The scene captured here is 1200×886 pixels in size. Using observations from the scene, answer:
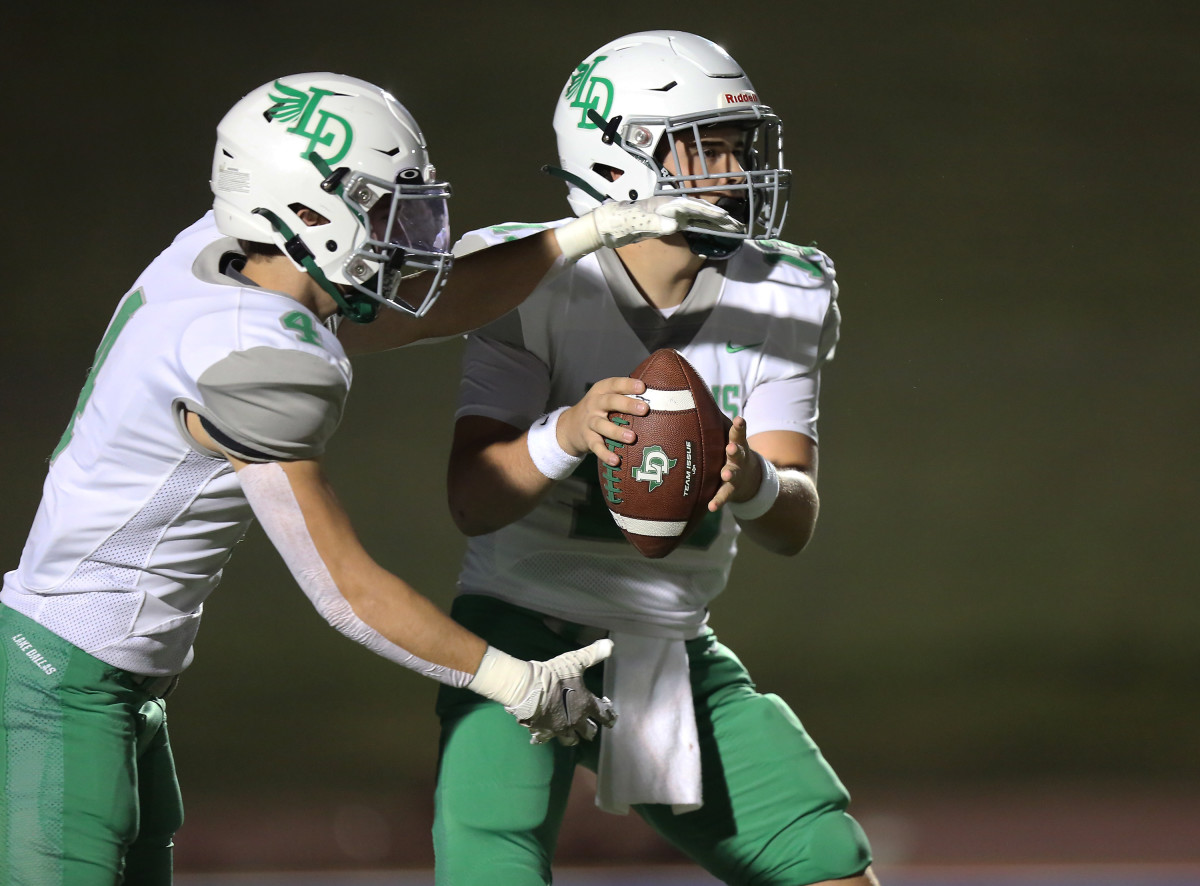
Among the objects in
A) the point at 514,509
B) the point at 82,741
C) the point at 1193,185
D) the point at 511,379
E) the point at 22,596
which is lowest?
the point at 82,741

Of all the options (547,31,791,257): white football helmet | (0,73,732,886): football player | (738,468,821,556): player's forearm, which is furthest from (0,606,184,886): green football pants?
(547,31,791,257): white football helmet

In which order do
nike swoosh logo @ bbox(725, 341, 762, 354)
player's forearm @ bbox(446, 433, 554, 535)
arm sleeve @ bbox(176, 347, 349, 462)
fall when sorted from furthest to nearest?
nike swoosh logo @ bbox(725, 341, 762, 354) → player's forearm @ bbox(446, 433, 554, 535) → arm sleeve @ bbox(176, 347, 349, 462)

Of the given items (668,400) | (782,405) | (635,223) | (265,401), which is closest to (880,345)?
(782,405)

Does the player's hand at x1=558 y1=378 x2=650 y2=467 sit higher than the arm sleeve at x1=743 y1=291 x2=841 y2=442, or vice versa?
the arm sleeve at x1=743 y1=291 x2=841 y2=442

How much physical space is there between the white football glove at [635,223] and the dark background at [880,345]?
2.37 meters

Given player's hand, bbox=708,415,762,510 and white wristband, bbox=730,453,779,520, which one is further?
white wristband, bbox=730,453,779,520

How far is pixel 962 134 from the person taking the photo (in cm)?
465

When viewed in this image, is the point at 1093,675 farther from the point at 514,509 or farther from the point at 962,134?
the point at 514,509

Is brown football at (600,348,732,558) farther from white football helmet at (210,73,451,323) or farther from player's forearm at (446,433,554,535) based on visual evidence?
white football helmet at (210,73,451,323)

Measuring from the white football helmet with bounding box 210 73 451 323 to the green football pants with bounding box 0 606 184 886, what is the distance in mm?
573

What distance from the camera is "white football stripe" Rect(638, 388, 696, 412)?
1.95 metres

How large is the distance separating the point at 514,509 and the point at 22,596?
2.16 feet

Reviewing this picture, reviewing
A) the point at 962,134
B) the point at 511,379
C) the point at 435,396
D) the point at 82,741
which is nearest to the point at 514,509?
the point at 511,379

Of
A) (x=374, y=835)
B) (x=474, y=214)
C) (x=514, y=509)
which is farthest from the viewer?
(x=474, y=214)
